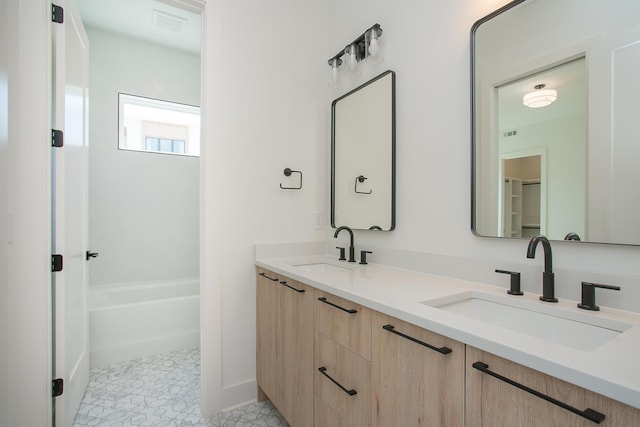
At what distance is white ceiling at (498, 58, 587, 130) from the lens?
100 cm

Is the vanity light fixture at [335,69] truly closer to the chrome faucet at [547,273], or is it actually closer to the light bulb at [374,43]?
the light bulb at [374,43]

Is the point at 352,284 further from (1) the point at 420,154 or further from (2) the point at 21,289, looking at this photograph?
(2) the point at 21,289

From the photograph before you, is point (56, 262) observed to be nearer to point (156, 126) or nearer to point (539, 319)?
point (539, 319)

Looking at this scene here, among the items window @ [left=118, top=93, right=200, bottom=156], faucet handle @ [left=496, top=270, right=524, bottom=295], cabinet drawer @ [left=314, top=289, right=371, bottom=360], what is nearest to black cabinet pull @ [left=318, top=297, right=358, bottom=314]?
cabinet drawer @ [left=314, top=289, right=371, bottom=360]

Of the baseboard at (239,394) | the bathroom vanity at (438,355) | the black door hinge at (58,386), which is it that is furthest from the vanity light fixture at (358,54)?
the black door hinge at (58,386)

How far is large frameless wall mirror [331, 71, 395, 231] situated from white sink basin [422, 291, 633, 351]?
63cm

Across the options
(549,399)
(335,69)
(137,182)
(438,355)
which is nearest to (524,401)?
(549,399)

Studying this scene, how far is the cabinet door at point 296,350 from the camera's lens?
4.53 feet

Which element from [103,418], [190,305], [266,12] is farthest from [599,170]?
[190,305]

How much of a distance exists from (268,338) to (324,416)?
60 cm

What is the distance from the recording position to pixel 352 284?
4.04 ft

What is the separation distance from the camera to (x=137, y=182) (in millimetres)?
3176

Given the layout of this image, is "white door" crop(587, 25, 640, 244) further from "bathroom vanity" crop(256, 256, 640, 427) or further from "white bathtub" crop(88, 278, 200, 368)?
"white bathtub" crop(88, 278, 200, 368)

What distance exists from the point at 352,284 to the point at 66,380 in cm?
158
